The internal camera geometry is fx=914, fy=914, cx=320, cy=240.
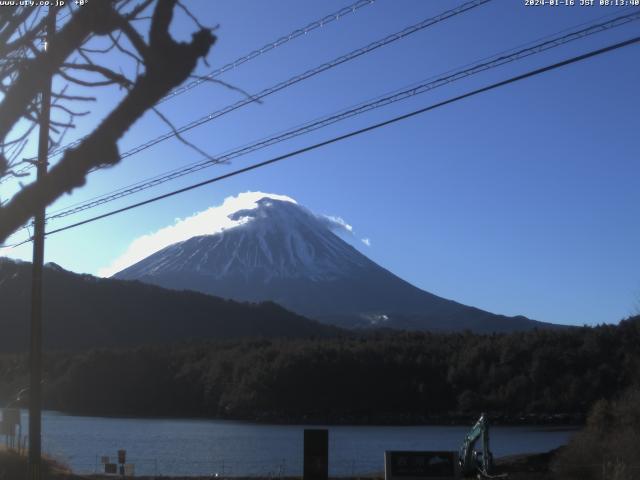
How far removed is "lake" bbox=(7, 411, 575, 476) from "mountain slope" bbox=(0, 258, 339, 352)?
1006 inches

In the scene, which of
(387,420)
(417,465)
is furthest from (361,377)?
(417,465)

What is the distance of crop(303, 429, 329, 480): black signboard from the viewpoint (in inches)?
807

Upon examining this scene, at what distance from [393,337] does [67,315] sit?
40787 millimetres

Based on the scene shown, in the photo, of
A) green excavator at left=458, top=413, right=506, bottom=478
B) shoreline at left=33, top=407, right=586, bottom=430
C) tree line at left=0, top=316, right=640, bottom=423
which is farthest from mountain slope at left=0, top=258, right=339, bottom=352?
green excavator at left=458, top=413, right=506, bottom=478

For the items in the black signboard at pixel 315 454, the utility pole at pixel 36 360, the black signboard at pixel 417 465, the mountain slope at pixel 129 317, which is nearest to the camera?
the utility pole at pixel 36 360

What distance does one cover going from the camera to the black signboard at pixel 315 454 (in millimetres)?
20509

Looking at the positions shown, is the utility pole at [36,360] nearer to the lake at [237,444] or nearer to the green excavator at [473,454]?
the green excavator at [473,454]

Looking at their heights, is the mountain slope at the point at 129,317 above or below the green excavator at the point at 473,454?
above

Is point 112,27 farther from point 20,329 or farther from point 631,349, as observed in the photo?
point 20,329

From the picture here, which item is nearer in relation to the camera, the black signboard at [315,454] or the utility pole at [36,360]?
the utility pole at [36,360]

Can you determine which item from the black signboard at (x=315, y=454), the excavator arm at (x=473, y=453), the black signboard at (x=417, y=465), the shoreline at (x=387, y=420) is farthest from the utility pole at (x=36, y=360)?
the shoreline at (x=387, y=420)

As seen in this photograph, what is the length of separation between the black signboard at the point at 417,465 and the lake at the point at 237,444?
1160 cm

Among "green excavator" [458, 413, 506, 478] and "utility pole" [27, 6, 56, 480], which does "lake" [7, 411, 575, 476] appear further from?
"utility pole" [27, 6, 56, 480]

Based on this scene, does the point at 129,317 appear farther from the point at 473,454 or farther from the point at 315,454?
the point at 315,454
